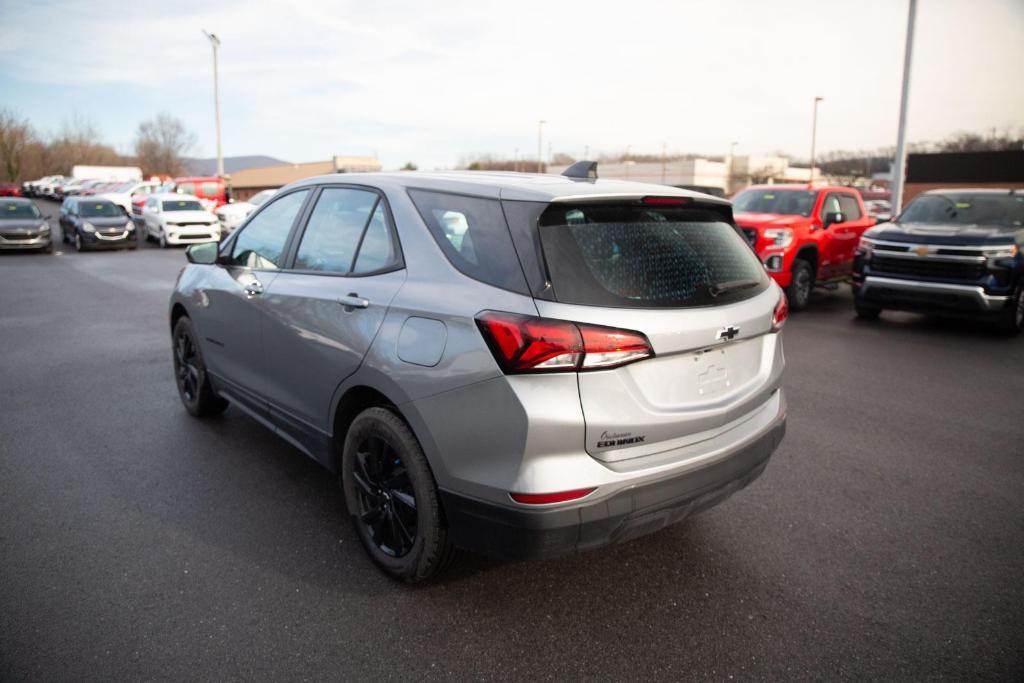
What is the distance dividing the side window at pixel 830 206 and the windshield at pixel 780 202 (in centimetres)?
20

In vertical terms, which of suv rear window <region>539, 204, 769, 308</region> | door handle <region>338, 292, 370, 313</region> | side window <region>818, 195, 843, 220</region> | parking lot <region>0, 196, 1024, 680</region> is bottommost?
parking lot <region>0, 196, 1024, 680</region>

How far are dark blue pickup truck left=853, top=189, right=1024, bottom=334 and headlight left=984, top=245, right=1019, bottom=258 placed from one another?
0.03ft

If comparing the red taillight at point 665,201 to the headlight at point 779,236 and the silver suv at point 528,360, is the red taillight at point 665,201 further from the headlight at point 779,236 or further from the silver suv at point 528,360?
the headlight at point 779,236

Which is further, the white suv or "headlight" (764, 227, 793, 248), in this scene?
the white suv

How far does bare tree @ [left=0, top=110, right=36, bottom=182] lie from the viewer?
80.4 m

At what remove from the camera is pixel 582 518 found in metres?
2.44

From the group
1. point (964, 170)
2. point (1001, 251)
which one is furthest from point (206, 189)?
point (964, 170)

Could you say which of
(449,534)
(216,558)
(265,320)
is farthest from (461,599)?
(265,320)

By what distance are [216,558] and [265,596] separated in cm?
46

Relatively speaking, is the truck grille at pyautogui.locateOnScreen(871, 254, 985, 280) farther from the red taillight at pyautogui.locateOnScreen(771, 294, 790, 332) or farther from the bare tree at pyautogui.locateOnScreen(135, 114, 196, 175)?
the bare tree at pyautogui.locateOnScreen(135, 114, 196, 175)

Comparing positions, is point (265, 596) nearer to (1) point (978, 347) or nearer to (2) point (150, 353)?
(2) point (150, 353)

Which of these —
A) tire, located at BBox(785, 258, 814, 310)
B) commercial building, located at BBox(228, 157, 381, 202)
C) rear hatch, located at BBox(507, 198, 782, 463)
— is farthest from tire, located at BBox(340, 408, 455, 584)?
commercial building, located at BBox(228, 157, 381, 202)

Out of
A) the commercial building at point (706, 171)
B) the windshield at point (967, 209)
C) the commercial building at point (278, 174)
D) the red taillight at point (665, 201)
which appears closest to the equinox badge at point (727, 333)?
the red taillight at point (665, 201)

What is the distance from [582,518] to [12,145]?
A: 334ft
